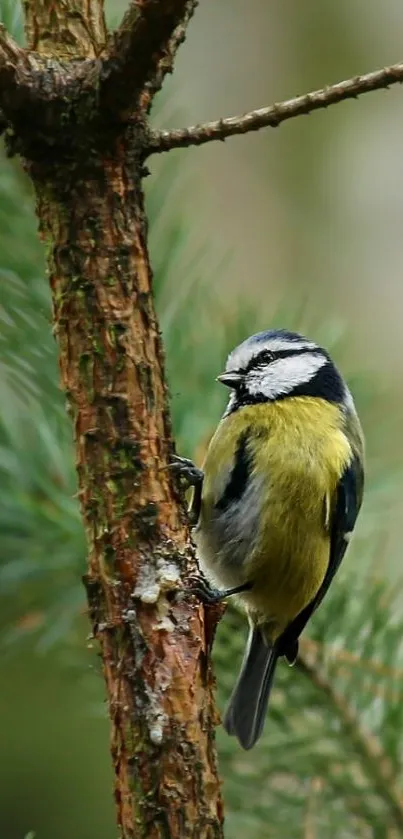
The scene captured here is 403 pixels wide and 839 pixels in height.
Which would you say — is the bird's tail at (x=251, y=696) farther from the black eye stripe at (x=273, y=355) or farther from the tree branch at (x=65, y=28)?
the tree branch at (x=65, y=28)

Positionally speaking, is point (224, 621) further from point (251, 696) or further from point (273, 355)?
point (273, 355)

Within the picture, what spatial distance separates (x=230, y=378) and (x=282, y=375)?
6.0 inches

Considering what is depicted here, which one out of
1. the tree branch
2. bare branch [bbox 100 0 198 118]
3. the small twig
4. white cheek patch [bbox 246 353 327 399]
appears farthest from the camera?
white cheek patch [bbox 246 353 327 399]

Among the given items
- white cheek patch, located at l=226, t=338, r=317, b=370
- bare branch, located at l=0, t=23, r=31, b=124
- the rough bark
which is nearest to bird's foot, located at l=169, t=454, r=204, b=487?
the rough bark

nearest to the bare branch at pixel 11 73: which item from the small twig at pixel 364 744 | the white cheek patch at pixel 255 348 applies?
the white cheek patch at pixel 255 348

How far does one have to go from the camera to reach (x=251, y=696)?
970 mm

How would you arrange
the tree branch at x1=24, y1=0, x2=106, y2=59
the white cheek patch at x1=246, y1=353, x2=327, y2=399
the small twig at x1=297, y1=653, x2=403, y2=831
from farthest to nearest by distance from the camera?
the white cheek patch at x1=246, y1=353, x2=327, y2=399 < the small twig at x1=297, y1=653, x2=403, y2=831 < the tree branch at x1=24, y1=0, x2=106, y2=59

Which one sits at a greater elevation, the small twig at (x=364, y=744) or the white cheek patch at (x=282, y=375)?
the white cheek patch at (x=282, y=375)

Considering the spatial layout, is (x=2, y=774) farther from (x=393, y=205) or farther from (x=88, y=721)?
(x=393, y=205)

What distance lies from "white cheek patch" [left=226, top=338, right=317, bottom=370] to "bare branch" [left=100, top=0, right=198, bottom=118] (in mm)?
374

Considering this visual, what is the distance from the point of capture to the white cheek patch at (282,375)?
3.90 feet

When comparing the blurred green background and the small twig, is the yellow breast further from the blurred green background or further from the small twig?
the small twig

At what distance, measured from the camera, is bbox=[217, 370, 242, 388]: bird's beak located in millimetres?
1063

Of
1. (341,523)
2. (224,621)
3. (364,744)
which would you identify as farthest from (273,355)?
(364,744)
